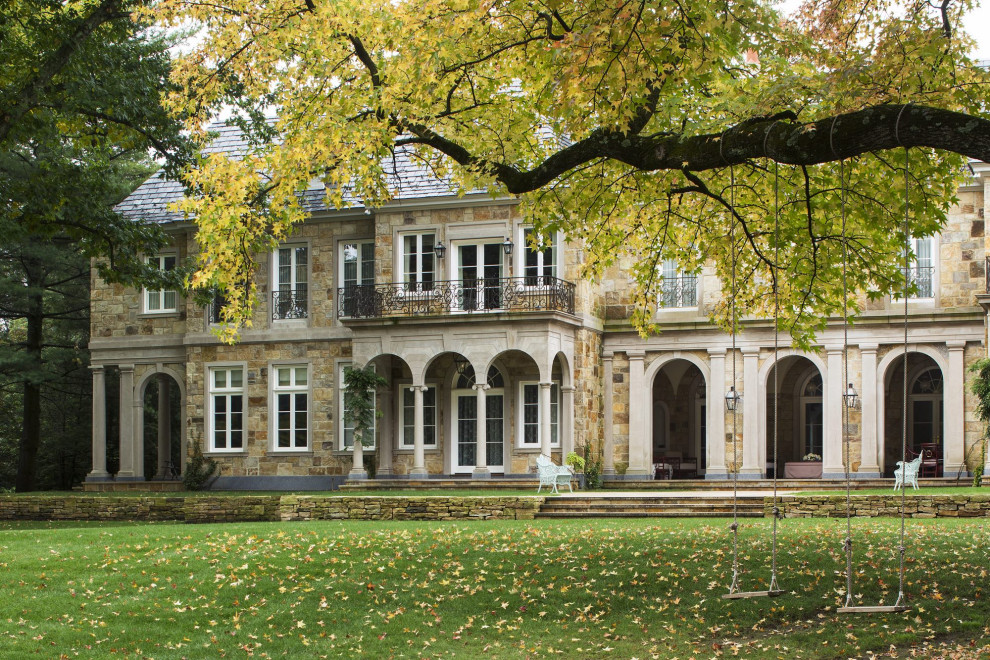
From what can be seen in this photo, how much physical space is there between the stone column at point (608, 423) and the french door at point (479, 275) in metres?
3.36

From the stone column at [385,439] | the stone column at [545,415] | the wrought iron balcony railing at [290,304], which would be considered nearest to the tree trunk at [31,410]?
the wrought iron balcony railing at [290,304]

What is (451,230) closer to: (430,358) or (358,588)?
(430,358)

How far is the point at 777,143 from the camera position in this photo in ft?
33.2

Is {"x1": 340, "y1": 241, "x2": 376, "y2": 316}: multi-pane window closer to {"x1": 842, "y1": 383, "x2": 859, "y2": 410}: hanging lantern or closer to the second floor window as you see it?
the second floor window

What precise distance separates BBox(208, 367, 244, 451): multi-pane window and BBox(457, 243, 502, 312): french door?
6512 millimetres

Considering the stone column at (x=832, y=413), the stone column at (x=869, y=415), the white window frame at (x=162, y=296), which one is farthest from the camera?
the white window frame at (x=162, y=296)

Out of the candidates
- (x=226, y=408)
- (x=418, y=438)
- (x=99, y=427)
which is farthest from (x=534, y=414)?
(x=99, y=427)

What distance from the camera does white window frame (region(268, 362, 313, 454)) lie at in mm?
29219

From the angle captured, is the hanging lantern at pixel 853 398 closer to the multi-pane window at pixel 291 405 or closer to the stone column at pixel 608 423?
the stone column at pixel 608 423

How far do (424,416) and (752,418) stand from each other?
7.96 meters

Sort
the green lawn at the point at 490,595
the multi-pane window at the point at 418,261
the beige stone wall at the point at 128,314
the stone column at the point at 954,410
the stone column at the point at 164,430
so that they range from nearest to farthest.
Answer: the green lawn at the point at 490,595 < the stone column at the point at 954,410 < the multi-pane window at the point at 418,261 < the beige stone wall at the point at 128,314 < the stone column at the point at 164,430

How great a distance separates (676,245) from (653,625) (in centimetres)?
611

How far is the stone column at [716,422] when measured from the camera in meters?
27.4

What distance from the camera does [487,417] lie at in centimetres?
2827
